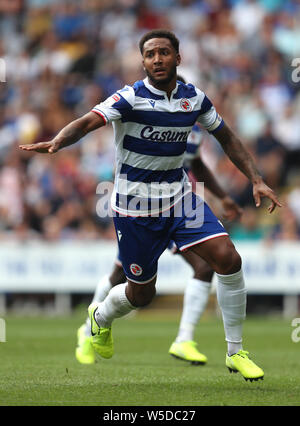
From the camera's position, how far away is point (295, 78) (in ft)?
59.8

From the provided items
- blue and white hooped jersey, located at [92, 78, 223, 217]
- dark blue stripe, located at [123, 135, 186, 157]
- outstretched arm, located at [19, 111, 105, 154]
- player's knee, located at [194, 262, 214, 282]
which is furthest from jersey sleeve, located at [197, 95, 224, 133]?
player's knee, located at [194, 262, 214, 282]

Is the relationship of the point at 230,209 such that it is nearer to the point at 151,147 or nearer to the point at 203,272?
the point at 203,272

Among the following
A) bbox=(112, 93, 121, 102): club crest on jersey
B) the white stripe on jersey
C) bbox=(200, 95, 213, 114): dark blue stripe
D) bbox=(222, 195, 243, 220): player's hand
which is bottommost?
bbox=(222, 195, 243, 220): player's hand

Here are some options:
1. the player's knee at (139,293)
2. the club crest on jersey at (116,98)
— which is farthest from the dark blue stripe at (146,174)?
the player's knee at (139,293)

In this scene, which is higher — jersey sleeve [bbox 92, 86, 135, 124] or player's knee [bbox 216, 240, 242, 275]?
jersey sleeve [bbox 92, 86, 135, 124]

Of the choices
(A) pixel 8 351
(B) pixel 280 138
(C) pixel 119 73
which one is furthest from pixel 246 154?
(C) pixel 119 73

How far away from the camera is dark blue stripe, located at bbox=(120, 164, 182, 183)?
22.6 feet

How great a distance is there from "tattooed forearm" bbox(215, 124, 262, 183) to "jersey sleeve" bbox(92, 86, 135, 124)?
0.94m

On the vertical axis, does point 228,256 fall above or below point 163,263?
above

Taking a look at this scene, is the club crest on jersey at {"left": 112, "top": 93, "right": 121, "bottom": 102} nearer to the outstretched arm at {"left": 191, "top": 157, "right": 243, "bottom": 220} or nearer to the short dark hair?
the short dark hair

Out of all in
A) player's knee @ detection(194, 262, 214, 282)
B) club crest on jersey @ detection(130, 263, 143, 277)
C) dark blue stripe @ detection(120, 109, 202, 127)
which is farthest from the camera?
player's knee @ detection(194, 262, 214, 282)

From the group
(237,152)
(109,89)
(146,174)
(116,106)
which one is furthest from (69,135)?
(109,89)
